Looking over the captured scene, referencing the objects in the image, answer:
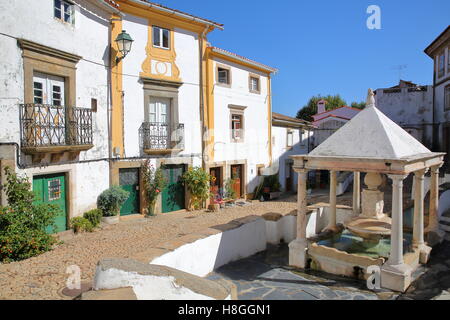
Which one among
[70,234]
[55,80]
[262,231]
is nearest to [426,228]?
[262,231]

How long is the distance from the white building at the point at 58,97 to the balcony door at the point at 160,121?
2.10 meters

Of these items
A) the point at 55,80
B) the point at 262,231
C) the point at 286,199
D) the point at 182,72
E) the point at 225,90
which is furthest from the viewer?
the point at 286,199

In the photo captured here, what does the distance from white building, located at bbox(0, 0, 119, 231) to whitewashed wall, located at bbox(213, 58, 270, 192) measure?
236 inches

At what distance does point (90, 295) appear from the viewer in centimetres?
414

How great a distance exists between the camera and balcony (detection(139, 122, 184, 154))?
14.0 meters

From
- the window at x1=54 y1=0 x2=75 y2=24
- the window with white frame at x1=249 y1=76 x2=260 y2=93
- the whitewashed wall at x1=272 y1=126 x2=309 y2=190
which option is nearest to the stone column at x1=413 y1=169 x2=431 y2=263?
the window at x1=54 y1=0 x2=75 y2=24

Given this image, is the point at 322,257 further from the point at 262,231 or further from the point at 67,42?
the point at 67,42

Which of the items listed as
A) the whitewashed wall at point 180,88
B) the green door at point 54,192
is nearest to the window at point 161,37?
the whitewashed wall at point 180,88

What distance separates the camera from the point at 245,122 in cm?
1867

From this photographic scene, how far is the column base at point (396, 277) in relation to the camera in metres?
6.75

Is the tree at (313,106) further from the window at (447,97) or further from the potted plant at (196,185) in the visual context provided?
the potted plant at (196,185)

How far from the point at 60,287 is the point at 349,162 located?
6.36 m

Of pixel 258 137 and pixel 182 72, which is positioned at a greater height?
pixel 182 72

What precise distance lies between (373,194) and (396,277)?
232 centimetres
